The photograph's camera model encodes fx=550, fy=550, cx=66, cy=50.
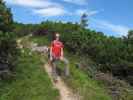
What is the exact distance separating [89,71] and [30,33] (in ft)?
54.9

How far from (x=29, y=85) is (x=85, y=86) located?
9.41 feet

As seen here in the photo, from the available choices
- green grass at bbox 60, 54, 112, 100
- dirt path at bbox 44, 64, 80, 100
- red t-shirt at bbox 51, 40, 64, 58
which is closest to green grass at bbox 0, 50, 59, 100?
dirt path at bbox 44, 64, 80, 100

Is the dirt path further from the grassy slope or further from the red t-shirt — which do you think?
the red t-shirt

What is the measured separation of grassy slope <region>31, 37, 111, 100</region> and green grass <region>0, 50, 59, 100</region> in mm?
1188

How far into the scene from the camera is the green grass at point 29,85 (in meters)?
26.4

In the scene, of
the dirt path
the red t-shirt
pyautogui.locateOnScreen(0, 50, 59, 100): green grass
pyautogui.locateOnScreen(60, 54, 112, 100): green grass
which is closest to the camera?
the dirt path

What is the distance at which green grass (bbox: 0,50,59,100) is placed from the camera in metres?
26.4

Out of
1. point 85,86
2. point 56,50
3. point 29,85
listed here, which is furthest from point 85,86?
point 29,85

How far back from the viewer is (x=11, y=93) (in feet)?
88.8

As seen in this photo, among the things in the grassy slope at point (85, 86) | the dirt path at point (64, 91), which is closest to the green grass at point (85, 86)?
the grassy slope at point (85, 86)

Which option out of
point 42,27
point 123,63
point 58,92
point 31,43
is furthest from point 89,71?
point 42,27

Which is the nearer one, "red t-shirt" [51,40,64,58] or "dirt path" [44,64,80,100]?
"dirt path" [44,64,80,100]

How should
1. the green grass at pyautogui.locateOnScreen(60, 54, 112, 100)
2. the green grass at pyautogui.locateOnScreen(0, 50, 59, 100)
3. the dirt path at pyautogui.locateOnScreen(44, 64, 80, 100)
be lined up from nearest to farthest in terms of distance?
the dirt path at pyautogui.locateOnScreen(44, 64, 80, 100), the green grass at pyautogui.locateOnScreen(0, 50, 59, 100), the green grass at pyautogui.locateOnScreen(60, 54, 112, 100)

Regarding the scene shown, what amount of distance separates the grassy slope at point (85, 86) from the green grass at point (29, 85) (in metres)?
1.19
